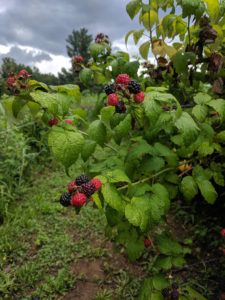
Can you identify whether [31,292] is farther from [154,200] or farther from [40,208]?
[154,200]

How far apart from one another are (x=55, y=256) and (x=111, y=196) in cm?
212

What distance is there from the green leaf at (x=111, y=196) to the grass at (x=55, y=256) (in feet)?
5.39

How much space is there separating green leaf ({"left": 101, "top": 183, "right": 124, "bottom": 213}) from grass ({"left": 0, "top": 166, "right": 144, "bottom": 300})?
164 cm

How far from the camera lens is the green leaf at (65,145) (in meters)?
1.38

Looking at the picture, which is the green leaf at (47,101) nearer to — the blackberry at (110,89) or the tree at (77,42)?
the blackberry at (110,89)

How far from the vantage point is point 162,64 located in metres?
2.44

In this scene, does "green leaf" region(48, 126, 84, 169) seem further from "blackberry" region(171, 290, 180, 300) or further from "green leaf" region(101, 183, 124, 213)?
"blackberry" region(171, 290, 180, 300)

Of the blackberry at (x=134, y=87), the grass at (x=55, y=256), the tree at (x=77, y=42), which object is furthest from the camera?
the tree at (x=77, y=42)

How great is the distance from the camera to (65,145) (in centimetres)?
139

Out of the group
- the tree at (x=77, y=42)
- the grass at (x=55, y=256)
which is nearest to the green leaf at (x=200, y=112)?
the grass at (x=55, y=256)

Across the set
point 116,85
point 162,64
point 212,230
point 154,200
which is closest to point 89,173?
point 154,200

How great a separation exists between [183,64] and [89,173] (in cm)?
85

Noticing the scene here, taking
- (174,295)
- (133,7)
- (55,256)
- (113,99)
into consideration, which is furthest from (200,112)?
(55,256)

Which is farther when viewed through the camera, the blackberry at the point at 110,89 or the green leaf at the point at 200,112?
the green leaf at the point at 200,112
